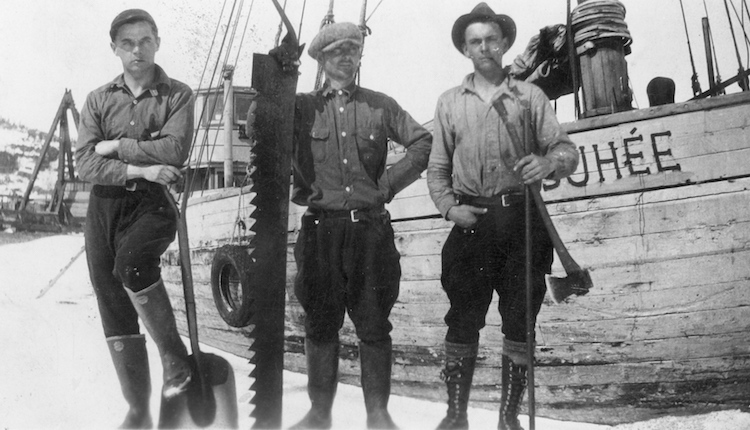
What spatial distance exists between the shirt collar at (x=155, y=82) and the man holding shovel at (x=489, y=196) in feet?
4.20

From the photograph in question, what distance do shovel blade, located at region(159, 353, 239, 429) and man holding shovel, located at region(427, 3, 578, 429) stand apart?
3.38ft

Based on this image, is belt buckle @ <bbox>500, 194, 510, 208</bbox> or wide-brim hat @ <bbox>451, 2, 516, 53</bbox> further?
wide-brim hat @ <bbox>451, 2, 516, 53</bbox>

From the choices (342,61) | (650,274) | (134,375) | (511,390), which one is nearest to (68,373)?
(134,375)

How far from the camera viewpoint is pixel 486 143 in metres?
2.84

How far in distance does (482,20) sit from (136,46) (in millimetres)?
1618

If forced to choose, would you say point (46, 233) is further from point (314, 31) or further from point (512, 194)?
point (512, 194)

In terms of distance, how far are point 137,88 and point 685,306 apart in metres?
2.98

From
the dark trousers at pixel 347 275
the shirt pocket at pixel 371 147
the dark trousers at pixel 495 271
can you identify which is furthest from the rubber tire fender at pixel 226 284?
the dark trousers at pixel 495 271

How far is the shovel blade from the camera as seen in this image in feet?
9.86

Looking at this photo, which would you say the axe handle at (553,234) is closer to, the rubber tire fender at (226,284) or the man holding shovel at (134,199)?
the rubber tire fender at (226,284)

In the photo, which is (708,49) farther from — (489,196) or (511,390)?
(511,390)

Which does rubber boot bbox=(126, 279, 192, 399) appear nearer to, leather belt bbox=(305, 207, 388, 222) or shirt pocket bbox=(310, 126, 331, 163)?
leather belt bbox=(305, 207, 388, 222)

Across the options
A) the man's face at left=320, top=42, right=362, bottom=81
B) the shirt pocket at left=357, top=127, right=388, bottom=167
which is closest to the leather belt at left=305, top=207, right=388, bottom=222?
the shirt pocket at left=357, top=127, right=388, bottom=167

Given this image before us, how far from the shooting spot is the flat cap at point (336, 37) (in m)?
2.87
